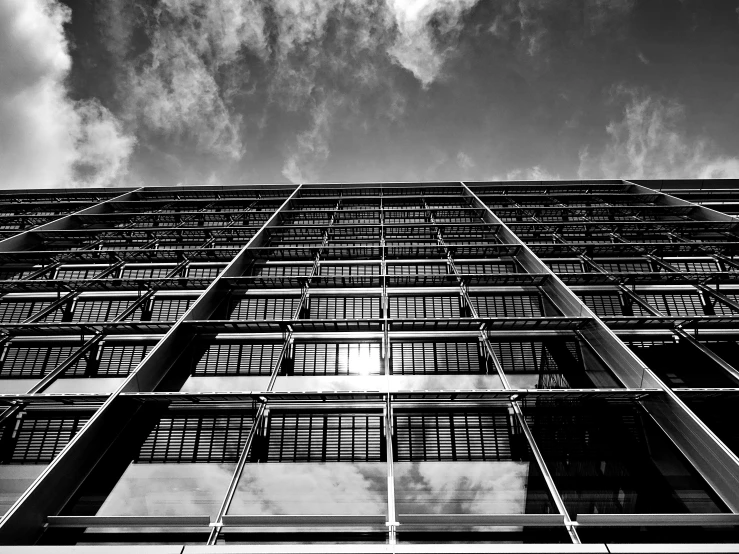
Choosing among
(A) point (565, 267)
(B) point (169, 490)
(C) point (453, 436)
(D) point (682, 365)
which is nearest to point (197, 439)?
(B) point (169, 490)

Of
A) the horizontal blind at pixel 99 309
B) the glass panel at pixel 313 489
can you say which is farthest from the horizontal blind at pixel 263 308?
the glass panel at pixel 313 489

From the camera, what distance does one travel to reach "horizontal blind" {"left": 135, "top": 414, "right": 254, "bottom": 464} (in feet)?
20.0

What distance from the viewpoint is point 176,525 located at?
201 inches

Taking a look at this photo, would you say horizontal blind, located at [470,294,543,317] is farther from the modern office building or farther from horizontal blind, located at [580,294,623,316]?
horizontal blind, located at [580,294,623,316]

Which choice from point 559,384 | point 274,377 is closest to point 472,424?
point 559,384

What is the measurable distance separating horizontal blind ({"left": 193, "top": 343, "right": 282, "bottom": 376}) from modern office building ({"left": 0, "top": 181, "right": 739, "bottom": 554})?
0.05 meters

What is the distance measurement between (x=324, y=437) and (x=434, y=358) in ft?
9.35

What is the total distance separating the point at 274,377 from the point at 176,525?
3.08 meters

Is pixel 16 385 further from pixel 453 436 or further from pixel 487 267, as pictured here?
pixel 487 267

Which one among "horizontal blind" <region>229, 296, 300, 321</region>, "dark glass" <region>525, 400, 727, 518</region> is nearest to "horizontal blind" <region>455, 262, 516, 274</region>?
"horizontal blind" <region>229, 296, 300, 321</region>

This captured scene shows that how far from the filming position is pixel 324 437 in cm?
648

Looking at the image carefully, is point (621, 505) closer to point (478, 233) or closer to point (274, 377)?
point (274, 377)

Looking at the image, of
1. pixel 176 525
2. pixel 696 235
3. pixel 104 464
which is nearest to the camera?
pixel 176 525

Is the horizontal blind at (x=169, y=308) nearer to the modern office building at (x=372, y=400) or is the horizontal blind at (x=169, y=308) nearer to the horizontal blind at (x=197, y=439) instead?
the modern office building at (x=372, y=400)
